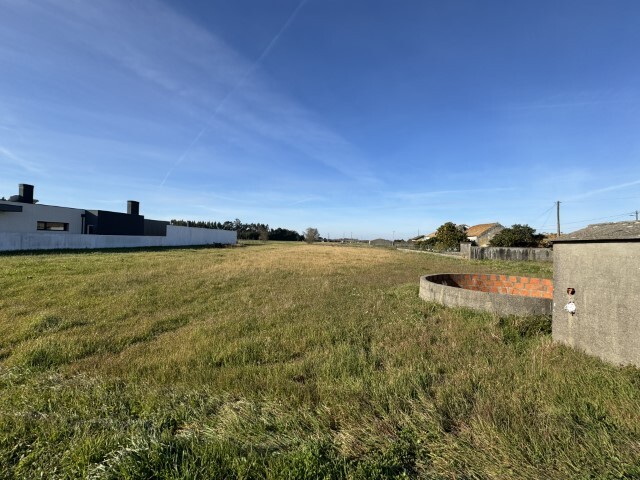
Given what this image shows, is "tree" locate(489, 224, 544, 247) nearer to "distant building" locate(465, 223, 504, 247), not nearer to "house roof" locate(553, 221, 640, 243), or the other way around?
"distant building" locate(465, 223, 504, 247)

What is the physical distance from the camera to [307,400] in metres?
3.32

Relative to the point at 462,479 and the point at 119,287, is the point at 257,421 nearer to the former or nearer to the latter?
the point at 462,479

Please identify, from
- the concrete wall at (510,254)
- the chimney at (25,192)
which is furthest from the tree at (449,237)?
the chimney at (25,192)

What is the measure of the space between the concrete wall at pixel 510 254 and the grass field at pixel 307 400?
25.7m

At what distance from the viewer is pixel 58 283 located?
10.4 metres

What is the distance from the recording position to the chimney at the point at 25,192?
31016mm

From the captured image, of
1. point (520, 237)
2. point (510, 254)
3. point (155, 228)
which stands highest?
point (155, 228)

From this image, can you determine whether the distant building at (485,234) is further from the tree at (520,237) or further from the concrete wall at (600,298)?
the concrete wall at (600,298)

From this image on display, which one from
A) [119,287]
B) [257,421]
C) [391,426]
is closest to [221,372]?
[257,421]

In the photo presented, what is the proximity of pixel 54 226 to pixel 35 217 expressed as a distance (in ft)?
8.70

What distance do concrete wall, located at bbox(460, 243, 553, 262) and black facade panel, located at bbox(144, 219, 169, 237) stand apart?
4083 cm

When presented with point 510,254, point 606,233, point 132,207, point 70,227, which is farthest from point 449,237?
point 70,227

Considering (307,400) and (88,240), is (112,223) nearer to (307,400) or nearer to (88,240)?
(88,240)

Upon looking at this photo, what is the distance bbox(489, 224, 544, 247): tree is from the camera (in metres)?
33.6
